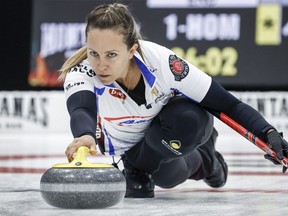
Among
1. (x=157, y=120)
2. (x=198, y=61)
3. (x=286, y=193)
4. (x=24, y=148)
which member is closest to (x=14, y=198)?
(x=157, y=120)

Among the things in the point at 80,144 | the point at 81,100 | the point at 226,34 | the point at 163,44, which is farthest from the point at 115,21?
the point at 226,34

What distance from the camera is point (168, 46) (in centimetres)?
855

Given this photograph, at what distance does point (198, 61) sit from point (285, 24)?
3.53ft

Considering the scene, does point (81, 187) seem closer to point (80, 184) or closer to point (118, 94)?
point (80, 184)

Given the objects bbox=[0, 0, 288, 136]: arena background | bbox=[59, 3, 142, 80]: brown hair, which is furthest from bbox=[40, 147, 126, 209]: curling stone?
bbox=[0, 0, 288, 136]: arena background

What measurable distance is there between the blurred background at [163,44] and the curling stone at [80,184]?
19.4ft

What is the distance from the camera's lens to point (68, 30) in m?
8.80

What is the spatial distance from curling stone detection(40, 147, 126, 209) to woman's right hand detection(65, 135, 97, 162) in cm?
3

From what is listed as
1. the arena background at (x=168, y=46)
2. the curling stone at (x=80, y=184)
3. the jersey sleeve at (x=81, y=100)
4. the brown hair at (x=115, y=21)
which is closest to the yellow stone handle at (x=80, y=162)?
the curling stone at (x=80, y=184)

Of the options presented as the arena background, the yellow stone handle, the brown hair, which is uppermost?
the brown hair

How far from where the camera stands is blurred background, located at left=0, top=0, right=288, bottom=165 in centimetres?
850

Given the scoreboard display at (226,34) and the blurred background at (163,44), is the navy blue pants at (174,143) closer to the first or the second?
the blurred background at (163,44)

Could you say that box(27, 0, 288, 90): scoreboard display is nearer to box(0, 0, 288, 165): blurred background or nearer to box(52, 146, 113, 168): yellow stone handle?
box(0, 0, 288, 165): blurred background

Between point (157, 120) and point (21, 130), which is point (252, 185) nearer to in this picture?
point (157, 120)
